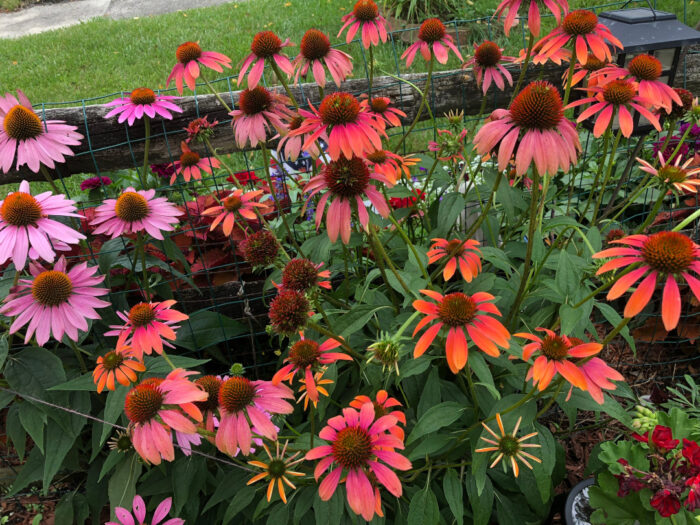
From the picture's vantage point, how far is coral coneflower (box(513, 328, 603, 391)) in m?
0.94

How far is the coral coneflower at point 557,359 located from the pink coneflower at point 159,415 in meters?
0.59

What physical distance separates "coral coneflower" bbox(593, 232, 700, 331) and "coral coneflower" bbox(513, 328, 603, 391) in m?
0.13

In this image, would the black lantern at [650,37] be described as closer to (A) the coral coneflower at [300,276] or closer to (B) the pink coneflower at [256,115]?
(B) the pink coneflower at [256,115]

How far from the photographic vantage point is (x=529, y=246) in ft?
3.69

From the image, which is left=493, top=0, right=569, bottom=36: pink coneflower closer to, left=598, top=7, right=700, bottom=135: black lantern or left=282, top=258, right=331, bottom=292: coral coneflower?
left=598, top=7, right=700, bottom=135: black lantern

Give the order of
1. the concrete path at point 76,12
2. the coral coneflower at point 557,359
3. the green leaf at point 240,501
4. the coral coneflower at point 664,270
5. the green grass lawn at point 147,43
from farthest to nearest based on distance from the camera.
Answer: the concrete path at point 76,12 → the green grass lawn at point 147,43 → the green leaf at point 240,501 → the coral coneflower at point 557,359 → the coral coneflower at point 664,270

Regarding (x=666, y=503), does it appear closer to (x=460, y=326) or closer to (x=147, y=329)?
(x=460, y=326)

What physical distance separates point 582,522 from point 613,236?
0.76m

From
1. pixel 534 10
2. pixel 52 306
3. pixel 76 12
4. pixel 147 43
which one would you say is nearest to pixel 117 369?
pixel 52 306

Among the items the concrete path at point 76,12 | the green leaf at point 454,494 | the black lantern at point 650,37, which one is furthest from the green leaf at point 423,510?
the concrete path at point 76,12

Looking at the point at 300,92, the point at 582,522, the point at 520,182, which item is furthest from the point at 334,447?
the point at 300,92

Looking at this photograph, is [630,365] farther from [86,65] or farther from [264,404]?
[86,65]

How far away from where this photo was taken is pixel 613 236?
60.1 inches

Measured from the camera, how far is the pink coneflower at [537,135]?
95 centimetres
